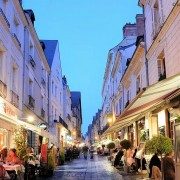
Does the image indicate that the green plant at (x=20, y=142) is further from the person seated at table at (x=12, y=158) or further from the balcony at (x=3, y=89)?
the balcony at (x=3, y=89)

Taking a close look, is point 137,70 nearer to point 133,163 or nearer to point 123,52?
point 133,163

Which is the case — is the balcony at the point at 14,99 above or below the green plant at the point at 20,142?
above

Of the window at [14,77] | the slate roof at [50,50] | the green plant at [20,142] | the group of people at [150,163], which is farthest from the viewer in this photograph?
the slate roof at [50,50]

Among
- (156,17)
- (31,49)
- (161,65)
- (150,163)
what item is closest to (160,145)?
(150,163)

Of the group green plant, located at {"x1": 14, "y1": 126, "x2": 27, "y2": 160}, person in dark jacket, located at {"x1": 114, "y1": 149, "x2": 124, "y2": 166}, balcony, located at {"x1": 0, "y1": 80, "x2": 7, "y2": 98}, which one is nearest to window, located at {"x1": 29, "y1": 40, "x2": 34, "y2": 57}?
balcony, located at {"x1": 0, "y1": 80, "x2": 7, "y2": 98}

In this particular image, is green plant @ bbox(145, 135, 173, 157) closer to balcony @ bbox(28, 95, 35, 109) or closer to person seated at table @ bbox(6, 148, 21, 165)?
person seated at table @ bbox(6, 148, 21, 165)

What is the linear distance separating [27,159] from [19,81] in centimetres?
791

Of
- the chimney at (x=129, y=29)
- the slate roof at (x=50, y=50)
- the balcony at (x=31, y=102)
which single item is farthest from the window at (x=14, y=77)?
the chimney at (x=129, y=29)

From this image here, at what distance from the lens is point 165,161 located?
1147 cm

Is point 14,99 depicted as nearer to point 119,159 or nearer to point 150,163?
point 119,159

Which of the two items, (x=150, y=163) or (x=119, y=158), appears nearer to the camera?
(x=150, y=163)

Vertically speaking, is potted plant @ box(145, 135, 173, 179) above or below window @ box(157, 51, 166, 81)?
below

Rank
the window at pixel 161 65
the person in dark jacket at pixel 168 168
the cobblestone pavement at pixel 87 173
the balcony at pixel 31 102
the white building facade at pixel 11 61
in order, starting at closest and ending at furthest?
the person in dark jacket at pixel 168 168, the white building facade at pixel 11 61, the window at pixel 161 65, the cobblestone pavement at pixel 87 173, the balcony at pixel 31 102

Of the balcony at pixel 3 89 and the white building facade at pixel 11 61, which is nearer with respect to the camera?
the balcony at pixel 3 89
